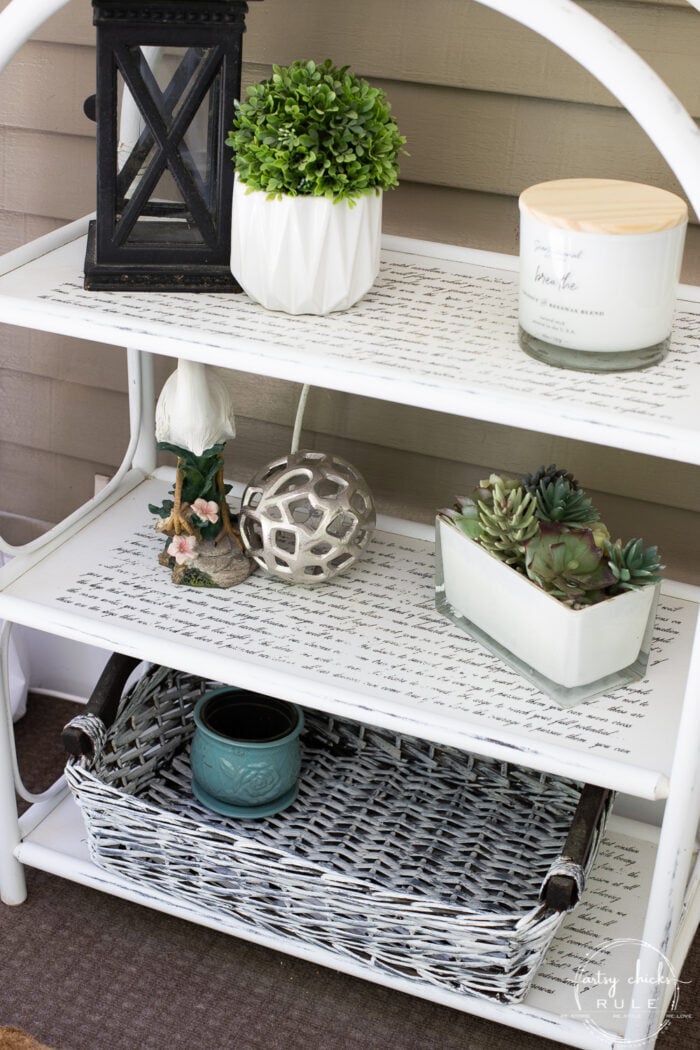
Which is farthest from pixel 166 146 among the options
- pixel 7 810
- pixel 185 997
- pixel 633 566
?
pixel 185 997

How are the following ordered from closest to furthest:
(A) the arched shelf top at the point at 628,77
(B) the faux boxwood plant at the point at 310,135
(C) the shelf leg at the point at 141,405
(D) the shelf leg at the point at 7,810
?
(A) the arched shelf top at the point at 628,77 → (B) the faux boxwood plant at the point at 310,135 → (D) the shelf leg at the point at 7,810 → (C) the shelf leg at the point at 141,405

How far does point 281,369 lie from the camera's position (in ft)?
3.34

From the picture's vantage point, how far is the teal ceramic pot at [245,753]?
4.43 feet

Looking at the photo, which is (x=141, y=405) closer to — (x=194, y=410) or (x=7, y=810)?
(x=194, y=410)

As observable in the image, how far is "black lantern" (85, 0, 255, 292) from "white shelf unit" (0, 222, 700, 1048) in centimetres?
4

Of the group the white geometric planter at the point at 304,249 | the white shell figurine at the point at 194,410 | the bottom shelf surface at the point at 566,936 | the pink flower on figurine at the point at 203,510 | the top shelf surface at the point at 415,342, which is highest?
the white geometric planter at the point at 304,249

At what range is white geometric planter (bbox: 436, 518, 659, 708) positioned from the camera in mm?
1117

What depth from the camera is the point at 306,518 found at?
1.27 metres

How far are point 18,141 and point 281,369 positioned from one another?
0.74 meters

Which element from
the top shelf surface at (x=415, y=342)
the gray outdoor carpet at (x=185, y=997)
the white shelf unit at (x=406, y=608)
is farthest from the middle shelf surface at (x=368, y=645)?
the gray outdoor carpet at (x=185, y=997)

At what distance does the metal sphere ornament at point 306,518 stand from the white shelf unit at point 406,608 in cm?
5

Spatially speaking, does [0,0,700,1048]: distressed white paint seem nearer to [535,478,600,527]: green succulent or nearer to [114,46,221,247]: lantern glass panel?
[114,46,221,247]: lantern glass panel

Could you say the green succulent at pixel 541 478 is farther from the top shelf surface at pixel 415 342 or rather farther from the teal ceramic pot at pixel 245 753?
the teal ceramic pot at pixel 245 753

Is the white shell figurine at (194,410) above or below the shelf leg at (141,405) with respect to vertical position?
above
